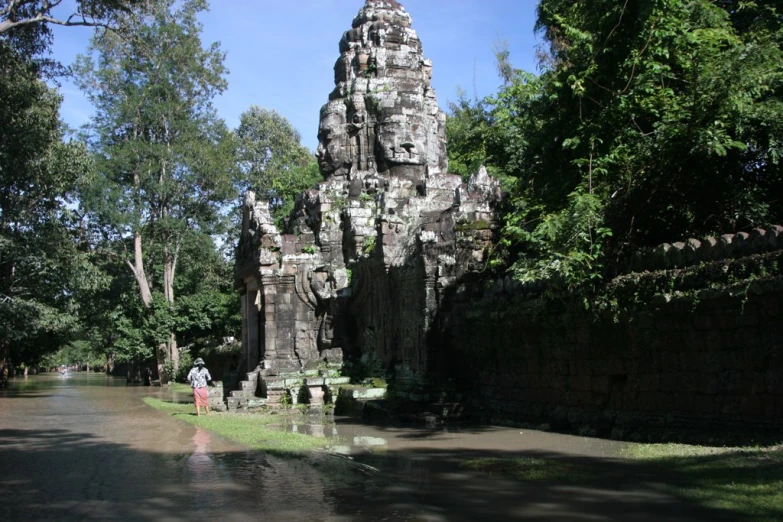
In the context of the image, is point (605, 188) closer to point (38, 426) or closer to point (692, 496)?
point (692, 496)

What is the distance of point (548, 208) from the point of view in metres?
11.5

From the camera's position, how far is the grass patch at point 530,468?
699 cm

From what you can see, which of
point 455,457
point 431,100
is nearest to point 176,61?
point 431,100

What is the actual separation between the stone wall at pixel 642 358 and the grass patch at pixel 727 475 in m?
0.61

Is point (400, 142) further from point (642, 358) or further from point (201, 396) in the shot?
point (642, 358)

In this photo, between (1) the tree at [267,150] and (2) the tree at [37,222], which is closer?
(2) the tree at [37,222]

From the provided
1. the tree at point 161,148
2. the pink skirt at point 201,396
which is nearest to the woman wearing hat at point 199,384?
the pink skirt at point 201,396

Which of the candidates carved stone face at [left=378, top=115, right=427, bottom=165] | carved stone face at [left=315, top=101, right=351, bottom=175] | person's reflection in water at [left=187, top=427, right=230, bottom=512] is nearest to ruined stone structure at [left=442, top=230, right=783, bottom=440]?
person's reflection in water at [left=187, top=427, right=230, bottom=512]

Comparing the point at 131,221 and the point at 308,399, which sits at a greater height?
the point at 131,221

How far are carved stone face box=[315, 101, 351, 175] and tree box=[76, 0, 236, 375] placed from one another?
1414cm

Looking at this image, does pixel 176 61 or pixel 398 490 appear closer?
pixel 398 490

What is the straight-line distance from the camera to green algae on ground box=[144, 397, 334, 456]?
382 inches

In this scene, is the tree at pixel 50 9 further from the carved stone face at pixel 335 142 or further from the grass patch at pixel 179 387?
the grass patch at pixel 179 387

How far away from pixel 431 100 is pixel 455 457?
1409 centimetres
